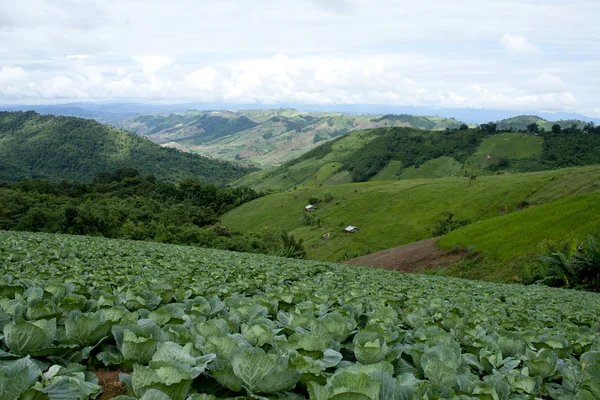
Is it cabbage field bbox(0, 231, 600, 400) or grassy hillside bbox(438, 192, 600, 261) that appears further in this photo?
grassy hillside bbox(438, 192, 600, 261)

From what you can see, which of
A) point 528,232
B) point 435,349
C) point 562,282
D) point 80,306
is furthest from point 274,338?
point 528,232

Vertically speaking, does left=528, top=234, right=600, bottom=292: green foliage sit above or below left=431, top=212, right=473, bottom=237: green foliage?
above

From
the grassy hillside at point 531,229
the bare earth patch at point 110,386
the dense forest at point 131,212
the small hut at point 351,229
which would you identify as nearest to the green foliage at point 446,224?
the small hut at point 351,229

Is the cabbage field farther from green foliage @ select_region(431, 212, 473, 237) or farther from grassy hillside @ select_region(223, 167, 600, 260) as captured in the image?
green foliage @ select_region(431, 212, 473, 237)

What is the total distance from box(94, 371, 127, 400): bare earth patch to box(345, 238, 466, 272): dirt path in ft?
169

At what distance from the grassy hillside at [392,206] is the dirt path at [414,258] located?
1290 inches

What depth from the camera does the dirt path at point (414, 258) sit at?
53.7m

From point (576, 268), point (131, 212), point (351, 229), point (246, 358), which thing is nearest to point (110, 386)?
point (246, 358)

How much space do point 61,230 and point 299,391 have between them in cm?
6623

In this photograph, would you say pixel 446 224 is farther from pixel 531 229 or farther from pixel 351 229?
pixel 531 229

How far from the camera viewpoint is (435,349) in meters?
3.80

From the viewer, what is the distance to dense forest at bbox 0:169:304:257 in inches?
2527

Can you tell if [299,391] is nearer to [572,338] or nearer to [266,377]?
[266,377]

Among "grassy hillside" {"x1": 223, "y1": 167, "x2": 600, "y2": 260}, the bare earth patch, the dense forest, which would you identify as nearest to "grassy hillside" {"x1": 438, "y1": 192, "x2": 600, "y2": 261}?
"grassy hillside" {"x1": 223, "y1": 167, "x2": 600, "y2": 260}
